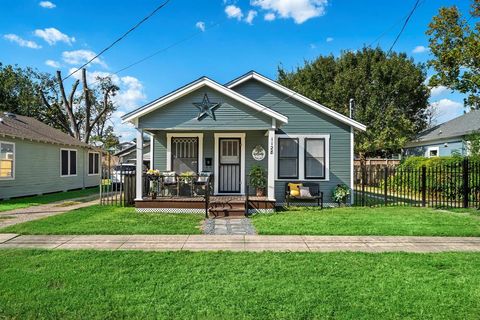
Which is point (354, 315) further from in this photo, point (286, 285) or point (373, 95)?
point (373, 95)

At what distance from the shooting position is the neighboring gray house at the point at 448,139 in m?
19.3

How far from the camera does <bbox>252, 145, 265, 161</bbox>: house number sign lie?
1285 cm

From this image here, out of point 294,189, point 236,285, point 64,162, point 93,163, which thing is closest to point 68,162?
point 64,162

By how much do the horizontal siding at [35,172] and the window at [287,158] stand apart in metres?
11.6

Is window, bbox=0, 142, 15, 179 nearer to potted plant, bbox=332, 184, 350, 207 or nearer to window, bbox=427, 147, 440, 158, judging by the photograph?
potted plant, bbox=332, 184, 350, 207

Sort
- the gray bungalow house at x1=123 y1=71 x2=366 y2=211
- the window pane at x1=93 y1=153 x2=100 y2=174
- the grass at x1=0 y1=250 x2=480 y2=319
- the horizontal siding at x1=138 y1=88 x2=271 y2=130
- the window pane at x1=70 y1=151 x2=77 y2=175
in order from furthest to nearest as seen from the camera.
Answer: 1. the window pane at x1=93 y1=153 x2=100 y2=174
2. the window pane at x1=70 y1=151 x2=77 y2=175
3. the gray bungalow house at x1=123 y1=71 x2=366 y2=211
4. the horizontal siding at x1=138 y1=88 x2=271 y2=130
5. the grass at x1=0 y1=250 x2=480 y2=319

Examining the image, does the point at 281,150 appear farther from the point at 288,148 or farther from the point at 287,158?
the point at 287,158

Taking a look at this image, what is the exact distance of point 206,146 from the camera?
12891mm

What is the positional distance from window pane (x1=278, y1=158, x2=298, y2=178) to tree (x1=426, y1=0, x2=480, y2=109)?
8156 millimetres

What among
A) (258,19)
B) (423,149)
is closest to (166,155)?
(258,19)

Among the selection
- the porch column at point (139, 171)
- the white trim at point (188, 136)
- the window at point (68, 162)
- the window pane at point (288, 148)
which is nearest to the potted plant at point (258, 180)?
the window pane at point (288, 148)

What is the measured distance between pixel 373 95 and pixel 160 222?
77.1 ft

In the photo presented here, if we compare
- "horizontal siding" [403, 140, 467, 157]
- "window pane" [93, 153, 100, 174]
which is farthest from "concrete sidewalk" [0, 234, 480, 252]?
"window pane" [93, 153, 100, 174]

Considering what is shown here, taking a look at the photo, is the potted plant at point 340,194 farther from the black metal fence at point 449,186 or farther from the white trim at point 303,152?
the black metal fence at point 449,186
